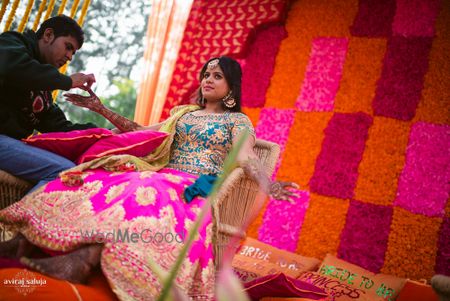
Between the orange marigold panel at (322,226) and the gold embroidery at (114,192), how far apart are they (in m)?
1.76

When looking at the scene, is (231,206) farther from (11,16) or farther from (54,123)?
(11,16)

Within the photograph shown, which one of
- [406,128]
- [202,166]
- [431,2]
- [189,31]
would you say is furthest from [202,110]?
[431,2]

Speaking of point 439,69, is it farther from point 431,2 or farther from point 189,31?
point 189,31

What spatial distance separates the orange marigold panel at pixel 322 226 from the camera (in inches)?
109

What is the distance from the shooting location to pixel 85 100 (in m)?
2.00

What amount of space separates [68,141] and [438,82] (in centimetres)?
242

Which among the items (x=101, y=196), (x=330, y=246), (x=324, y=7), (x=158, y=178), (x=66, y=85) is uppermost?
(x=324, y=7)

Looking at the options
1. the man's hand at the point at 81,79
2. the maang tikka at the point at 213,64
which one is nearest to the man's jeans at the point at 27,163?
the man's hand at the point at 81,79

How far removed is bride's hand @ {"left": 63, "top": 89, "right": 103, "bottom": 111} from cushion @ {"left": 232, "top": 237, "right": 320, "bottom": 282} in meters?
1.18

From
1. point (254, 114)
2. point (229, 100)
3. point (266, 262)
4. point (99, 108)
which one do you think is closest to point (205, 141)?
point (229, 100)

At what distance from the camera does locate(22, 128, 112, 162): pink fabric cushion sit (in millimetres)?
1676

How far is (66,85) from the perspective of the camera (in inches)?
66.5

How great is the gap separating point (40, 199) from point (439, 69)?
2.64m

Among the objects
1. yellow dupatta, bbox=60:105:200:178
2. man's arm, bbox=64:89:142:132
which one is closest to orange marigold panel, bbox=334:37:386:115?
yellow dupatta, bbox=60:105:200:178
